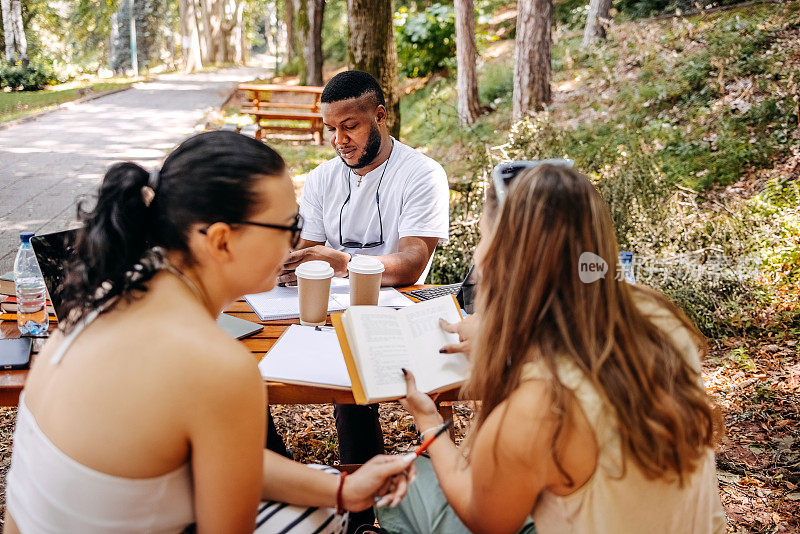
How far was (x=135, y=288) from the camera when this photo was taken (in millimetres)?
1395

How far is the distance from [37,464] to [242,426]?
16.9 inches

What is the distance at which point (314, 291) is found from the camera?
227cm

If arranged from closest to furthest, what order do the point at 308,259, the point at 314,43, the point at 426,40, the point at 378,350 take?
the point at 378,350
the point at 308,259
the point at 426,40
the point at 314,43

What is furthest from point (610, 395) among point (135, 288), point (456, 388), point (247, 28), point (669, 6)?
point (247, 28)

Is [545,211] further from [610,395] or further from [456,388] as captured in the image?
[456,388]

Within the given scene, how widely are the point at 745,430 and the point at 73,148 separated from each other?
1037 centimetres

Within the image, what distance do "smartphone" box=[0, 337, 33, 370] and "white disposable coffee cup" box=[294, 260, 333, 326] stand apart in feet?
2.78

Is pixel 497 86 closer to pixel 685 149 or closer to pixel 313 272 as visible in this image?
pixel 685 149

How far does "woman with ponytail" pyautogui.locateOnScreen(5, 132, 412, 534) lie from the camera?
4.19 ft

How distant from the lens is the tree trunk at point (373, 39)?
6137 mm

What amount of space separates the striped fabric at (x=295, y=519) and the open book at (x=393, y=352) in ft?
1.00

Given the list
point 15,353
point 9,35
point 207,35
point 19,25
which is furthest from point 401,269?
point 207,35

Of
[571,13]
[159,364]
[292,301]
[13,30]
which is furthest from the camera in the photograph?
[13,30]

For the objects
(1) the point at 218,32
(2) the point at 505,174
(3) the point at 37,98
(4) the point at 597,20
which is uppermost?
(1) the point at 218,32
